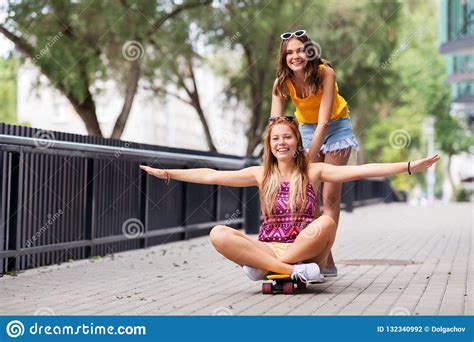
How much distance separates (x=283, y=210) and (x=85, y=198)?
150 inches

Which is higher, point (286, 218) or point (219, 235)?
point (286, 218)

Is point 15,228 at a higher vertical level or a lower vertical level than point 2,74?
lower

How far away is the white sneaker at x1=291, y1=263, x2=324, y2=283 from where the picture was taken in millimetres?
7043

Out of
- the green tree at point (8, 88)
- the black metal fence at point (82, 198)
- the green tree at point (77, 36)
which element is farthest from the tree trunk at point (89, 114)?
the black metal fence at point (82, 198)

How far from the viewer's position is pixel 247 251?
23.1 feet

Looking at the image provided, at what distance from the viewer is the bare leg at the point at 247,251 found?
7027 mm

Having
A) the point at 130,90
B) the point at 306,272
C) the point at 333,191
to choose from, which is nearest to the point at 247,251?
the point at 306,272

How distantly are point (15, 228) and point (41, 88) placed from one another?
15.9 metres

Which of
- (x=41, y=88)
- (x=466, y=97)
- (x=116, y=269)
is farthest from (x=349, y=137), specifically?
(x=466, y=97)

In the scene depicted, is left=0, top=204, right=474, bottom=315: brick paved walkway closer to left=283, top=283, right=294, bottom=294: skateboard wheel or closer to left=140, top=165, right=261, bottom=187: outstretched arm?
left=283, top=283, right=294, bottom=294: skateboard wheel

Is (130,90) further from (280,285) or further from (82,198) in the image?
(280,285)

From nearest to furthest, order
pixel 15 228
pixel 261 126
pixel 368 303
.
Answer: pixel 368 303
pixel 15 228
pixel 261 126

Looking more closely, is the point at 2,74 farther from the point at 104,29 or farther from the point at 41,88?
the point at 104,29

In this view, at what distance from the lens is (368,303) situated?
6609mm
